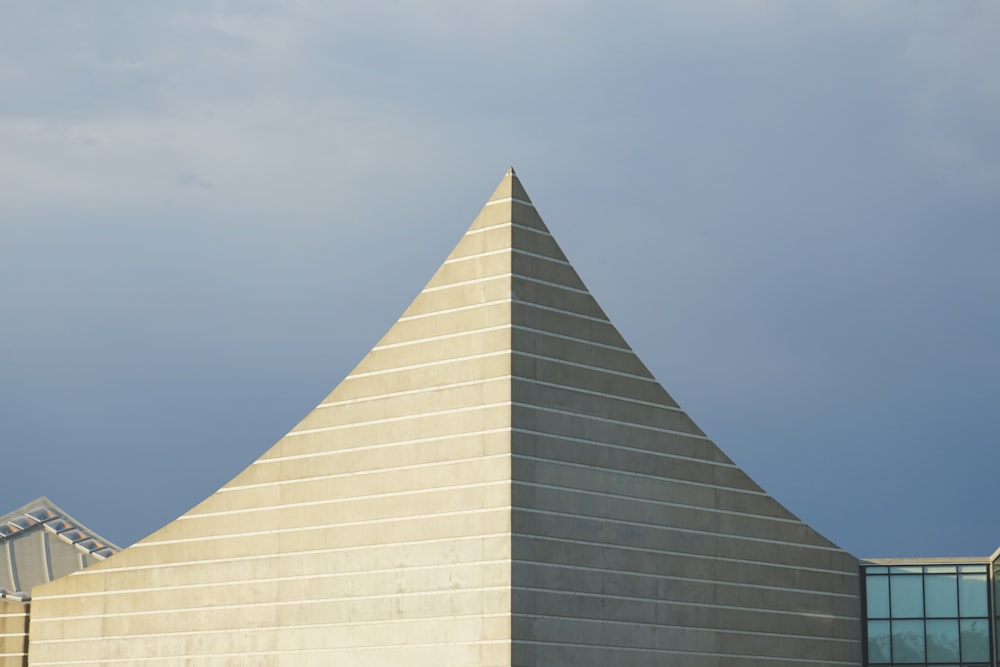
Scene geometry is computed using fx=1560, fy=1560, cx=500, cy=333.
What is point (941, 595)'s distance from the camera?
65.6 metres

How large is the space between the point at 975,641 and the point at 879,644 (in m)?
3.93

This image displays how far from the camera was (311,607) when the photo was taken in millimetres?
58688

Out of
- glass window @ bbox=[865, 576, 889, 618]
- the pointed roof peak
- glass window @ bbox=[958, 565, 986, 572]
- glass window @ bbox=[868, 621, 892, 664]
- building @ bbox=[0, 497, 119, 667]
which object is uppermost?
the pointed roof peak

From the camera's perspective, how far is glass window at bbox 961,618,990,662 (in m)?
64.4

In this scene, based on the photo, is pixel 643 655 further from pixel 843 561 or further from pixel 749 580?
pixel 843 561

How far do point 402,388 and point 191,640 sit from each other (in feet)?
45.6

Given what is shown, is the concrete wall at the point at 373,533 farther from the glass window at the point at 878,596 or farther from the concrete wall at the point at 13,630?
the glass window at the point at 878,596

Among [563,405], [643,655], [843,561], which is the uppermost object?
[563,405]

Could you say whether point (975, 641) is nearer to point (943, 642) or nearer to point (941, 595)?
point (943, 642)

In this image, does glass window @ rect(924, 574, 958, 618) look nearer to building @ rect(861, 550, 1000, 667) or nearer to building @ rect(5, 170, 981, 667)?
building @ rect(861, 550, 1000, 667)

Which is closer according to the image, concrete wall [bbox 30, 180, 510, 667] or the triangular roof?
concrete wall [bbox 30, 180, 510, 667]

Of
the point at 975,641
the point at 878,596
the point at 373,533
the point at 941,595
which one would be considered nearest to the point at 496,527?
the point at 373,533

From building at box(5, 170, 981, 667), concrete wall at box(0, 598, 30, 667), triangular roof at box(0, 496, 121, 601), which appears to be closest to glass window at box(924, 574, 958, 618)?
building at box(5, 170, 981, 667)

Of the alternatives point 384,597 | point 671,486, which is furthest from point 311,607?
point 671,486
